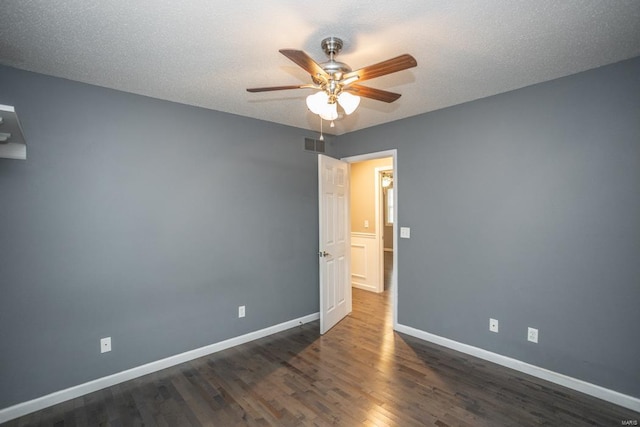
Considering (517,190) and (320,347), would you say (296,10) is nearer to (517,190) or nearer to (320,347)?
(517,190)

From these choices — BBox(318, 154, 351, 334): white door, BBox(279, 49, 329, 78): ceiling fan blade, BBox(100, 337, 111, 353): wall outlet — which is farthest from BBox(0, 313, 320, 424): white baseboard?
BBox(279, 49, 329, 78): ceiling fan blade

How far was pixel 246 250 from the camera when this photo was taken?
138 inches

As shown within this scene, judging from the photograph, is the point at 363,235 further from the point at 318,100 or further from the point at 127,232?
the point at 318,100

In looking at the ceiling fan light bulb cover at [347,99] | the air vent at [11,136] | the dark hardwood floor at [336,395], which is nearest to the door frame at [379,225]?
the dark hardwood floor at [336,395]

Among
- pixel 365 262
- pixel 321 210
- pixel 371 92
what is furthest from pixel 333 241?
pixel 371 92

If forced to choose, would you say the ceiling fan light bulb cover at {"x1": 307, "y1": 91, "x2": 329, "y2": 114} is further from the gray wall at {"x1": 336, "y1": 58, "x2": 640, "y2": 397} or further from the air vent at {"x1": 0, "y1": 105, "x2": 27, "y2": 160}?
the gray wall at {"x1": 336, "y1": 58, "x2": 640, "y2": 397}

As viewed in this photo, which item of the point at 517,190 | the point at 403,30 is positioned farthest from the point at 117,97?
the point at 517,190

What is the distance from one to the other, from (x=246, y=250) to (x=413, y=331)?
2.23 meters

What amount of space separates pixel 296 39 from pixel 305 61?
495mm

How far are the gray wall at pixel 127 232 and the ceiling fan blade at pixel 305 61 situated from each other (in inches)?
75.1

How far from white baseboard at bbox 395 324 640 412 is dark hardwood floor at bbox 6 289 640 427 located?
0.21 feet

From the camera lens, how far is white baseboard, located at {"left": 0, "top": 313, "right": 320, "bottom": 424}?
7.39ft

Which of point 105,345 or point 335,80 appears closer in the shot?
point 335,80

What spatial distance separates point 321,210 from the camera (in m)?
3.63
